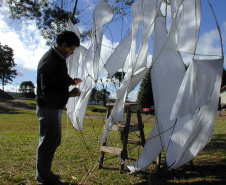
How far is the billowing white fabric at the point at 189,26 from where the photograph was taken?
253 cm

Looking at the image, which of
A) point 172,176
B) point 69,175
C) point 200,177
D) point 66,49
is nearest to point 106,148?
point 69,175

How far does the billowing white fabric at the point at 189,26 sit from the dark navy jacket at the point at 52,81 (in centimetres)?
147

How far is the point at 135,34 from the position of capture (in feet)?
9.69

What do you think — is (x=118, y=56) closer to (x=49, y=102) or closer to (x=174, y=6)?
(x=174, y=6)

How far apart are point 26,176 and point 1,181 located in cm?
34

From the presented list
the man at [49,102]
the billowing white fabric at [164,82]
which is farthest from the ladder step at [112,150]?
the man at [49,102]

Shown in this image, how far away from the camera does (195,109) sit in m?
2.25

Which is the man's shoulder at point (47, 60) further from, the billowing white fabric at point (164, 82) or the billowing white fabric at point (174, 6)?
the billowing white fabric at point (174, 6)

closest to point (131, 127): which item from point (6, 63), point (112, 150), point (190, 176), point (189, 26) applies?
point (112, 150)

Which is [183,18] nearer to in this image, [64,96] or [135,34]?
[135,34]

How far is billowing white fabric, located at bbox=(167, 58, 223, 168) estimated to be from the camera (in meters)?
2.23

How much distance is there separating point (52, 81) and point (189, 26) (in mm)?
1756

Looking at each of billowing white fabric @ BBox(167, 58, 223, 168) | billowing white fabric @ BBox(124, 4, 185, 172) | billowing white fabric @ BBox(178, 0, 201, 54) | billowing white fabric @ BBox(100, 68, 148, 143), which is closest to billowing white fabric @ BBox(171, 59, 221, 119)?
billowing white fabric @ BBox(167, 58, 223, 168)

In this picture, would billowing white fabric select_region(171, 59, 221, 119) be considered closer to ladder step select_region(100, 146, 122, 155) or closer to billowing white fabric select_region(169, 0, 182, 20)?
billowing white fabric select_region(169, 0, 182, 20)
